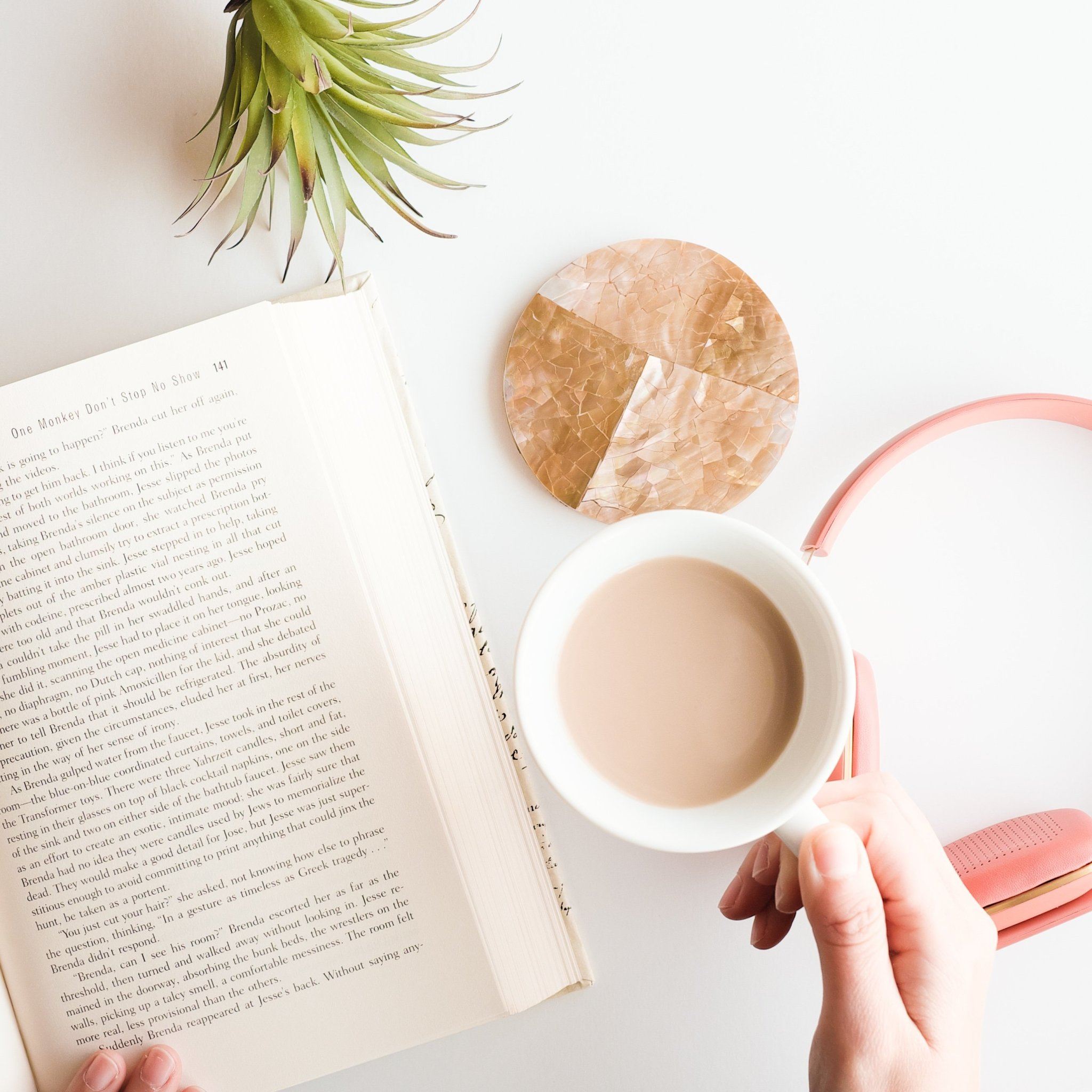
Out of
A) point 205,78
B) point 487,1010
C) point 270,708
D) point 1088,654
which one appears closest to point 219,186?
point 205,78

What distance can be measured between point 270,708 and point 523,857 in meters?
0.23

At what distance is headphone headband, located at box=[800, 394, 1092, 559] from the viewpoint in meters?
0.61

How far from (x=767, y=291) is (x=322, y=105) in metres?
0.37

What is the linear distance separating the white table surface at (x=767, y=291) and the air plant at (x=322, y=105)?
6cm

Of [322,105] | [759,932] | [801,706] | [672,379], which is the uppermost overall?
[322,105]

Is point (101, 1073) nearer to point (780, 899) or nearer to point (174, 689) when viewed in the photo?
point (174, 689)

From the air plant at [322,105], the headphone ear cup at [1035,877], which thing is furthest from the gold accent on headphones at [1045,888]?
the air plant at [322,105]

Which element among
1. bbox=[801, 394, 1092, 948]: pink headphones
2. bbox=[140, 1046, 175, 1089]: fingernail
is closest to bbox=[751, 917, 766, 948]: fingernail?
bbox=[801, 394, 1092, 948]: pink headphones

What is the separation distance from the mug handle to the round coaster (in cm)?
26

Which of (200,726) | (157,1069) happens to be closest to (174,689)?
(200,726)

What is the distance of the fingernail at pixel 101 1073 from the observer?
635mm

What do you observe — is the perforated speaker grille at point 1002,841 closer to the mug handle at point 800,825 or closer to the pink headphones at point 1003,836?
the pink headphones at point 1003,836

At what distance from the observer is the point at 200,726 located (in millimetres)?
651

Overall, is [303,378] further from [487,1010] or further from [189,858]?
[487,1010]
